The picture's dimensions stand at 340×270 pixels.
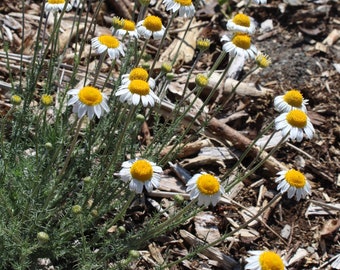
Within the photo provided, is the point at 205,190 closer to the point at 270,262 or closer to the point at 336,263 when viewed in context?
the point at 270,262

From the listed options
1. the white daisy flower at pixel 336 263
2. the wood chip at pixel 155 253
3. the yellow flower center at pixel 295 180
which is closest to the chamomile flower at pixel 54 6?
the wood chip at pixel 155 253

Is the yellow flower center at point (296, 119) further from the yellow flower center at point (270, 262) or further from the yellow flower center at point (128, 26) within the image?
the yellow flower center at point (128, 26)

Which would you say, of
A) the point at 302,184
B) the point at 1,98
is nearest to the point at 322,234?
the point at 302,184

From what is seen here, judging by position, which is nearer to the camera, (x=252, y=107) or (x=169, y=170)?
(x=169, y=170)

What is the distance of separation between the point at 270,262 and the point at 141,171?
0.90 metres

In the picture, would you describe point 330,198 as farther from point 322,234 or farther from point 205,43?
point 205,43

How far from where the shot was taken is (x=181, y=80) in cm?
573

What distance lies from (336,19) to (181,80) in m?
2.39

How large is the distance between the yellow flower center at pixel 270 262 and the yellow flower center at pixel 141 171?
31.7 inches

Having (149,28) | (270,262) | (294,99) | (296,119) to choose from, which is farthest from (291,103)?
(270,262)

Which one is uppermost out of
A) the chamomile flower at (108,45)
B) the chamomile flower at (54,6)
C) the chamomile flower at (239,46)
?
the chamomile flower at (239,46)

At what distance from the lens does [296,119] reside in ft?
11.7

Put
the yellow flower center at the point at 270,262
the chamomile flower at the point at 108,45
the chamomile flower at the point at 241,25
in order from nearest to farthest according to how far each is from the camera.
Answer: the yellow flower center at the point at 270,262, the chamomile flower at the point at 108,45, the chamomile flower at the point at 241,25

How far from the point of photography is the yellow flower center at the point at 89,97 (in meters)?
3.04
